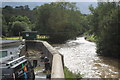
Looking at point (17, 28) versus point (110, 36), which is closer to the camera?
point (110, 36)

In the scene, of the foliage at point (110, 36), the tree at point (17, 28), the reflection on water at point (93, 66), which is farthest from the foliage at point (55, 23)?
the reflection on water at point (93, 66)

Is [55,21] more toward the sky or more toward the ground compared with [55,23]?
more toward the sky

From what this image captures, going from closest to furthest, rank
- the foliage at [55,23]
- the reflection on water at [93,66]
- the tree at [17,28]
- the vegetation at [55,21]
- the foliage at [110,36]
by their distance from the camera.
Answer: the reflection on water at [93,66]
the foliage at [110,36]
the vegetation at [55,21]
the tree at [17,28]
the foliage at [55,23]

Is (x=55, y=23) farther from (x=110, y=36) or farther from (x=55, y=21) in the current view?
(x=110, y=36)

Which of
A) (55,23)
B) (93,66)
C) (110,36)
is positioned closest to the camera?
(93,66)

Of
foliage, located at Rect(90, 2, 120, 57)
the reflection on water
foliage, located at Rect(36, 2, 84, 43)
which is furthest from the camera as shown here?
foliage, located at Rect(36, 2, 84, 43)

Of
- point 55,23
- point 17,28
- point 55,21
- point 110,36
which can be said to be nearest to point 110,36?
point 110,36

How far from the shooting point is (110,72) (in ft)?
53.7

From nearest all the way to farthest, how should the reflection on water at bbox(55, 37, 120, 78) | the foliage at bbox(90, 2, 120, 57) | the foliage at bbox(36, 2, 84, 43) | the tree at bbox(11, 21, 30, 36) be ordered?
the reflection on water at bbox(55, 37, 120, 78) < the foliage at bbox(90, 2, 120, 57) < the tree at bbox(11, 21, 30, 36) < the foliage at bbox(36, 2, 84, 43)

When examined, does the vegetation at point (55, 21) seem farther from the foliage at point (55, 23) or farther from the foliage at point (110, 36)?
the foliage at point (110, 36)

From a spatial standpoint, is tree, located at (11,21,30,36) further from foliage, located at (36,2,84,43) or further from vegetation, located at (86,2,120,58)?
vegetation, located at (86,2,120,58)

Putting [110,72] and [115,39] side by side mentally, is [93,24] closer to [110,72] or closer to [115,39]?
[115,39]

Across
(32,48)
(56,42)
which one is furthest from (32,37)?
(56,42)

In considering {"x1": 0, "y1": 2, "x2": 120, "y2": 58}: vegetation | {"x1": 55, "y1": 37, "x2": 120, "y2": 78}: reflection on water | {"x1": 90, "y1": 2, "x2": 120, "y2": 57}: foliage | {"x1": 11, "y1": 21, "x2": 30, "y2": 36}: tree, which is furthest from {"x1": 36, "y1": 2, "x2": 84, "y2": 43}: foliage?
{"x1": 55, "y1": 37, "x2": 120, "y2": 78}: reflection on water
